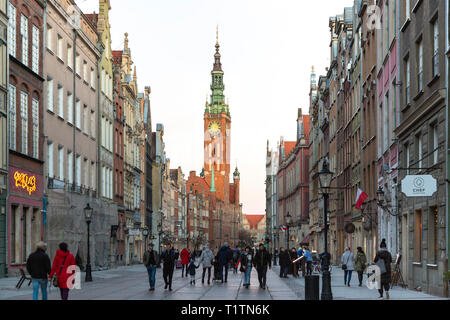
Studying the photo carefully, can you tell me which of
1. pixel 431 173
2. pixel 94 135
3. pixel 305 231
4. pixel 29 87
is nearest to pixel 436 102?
pixel 431 173

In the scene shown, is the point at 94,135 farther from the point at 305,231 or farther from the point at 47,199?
the point at 305,231

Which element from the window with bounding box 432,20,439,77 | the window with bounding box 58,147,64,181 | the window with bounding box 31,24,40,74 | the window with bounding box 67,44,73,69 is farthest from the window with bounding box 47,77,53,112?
the window with bounding box 432,20,439,77

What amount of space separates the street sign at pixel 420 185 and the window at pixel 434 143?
1561 millimetres

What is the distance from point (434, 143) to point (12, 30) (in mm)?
19192

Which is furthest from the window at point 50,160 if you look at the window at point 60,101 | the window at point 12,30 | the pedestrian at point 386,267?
the pedestrian at point 386,267

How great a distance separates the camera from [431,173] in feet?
86.6

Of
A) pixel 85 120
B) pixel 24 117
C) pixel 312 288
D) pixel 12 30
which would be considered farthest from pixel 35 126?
pixel 312 288

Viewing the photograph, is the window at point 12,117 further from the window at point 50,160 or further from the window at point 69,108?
the window at point 69,108

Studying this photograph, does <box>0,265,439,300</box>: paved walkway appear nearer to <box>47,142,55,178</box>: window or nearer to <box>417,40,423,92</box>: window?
<box>417,40,423,92</box>: window

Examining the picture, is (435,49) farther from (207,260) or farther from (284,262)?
(284,262)

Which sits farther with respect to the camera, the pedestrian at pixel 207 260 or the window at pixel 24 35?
the window at pixel 24 35

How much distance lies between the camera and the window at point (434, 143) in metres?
26.1

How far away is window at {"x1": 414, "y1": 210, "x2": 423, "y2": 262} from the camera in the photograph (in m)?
29.2
